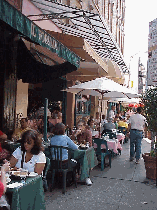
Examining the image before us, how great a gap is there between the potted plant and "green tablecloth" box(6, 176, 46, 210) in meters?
4.11

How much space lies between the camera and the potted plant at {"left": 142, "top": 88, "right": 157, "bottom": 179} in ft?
24.6

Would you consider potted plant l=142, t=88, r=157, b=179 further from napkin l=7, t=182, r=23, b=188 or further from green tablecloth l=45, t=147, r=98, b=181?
napkin l=7, t=182, r=23, b=188

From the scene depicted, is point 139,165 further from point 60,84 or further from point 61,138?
point 60,84

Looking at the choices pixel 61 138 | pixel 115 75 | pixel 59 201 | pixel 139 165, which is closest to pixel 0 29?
pixel 61 138

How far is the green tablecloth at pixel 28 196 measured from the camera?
3422 mm

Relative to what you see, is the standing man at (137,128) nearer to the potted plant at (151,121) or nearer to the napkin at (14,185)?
the potted plant at (151,121)

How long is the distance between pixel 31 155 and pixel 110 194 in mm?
2386

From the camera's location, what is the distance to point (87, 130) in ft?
27.4

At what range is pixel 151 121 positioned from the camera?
7.84m

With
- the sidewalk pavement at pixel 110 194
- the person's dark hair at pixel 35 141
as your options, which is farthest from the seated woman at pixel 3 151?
the person's dark hair at pixel 35 141

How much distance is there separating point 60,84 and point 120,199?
26.0 ft

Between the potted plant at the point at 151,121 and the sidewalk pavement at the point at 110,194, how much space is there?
0.95 feet

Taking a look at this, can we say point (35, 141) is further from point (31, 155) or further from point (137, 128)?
point (137, 128)

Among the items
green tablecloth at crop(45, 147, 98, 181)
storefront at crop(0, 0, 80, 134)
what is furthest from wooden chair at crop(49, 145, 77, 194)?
storefront at crop(0, 0, 80, 134)
